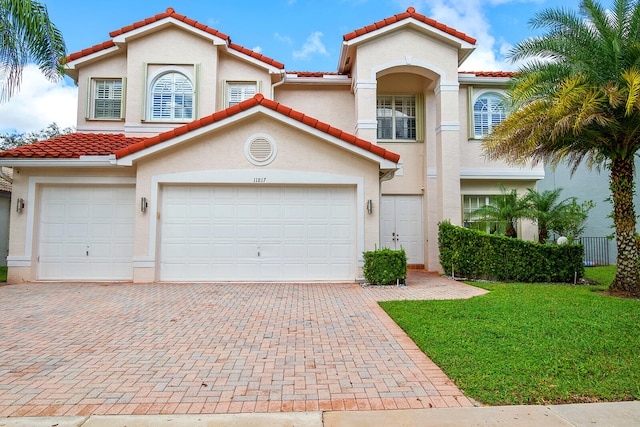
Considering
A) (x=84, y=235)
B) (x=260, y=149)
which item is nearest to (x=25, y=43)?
(x=84, y=235)

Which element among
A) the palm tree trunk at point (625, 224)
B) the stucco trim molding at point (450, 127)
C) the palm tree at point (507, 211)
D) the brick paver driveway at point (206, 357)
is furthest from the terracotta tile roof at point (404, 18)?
the brick paver driveway at point (206, 357)

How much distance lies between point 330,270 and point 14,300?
728cm

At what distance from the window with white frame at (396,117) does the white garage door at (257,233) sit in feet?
15.7

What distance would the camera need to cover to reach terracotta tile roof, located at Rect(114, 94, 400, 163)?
10359 millimetres

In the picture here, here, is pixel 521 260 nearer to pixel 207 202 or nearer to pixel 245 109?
pixel 245 109

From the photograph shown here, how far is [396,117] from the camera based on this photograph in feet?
49.2

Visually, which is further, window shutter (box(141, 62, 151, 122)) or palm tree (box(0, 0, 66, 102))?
window shutter (box(141, 62, 151, 122))

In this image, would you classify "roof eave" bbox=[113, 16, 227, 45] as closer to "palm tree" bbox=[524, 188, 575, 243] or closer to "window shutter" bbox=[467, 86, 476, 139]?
"window shutter" bbox=[467, 86, 476, 139]

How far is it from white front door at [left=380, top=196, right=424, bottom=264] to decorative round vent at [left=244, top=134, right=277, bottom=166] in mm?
5450

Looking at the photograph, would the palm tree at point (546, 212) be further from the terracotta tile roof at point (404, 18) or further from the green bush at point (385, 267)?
the terracotta tile roof at point (404, 18)

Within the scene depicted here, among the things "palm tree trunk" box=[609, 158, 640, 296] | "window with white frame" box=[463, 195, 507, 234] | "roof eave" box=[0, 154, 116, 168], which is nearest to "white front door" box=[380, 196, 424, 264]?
"window with white frame" box=[463, 195, 507, 234]

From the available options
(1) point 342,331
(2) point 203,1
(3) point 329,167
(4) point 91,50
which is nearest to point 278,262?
(3) point 329,167

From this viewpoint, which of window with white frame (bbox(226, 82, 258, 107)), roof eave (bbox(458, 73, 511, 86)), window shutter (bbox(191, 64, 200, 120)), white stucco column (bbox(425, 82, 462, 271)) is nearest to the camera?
white stucco column (bbox(425, 82, 462, 271))

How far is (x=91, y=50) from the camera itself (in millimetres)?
13711
